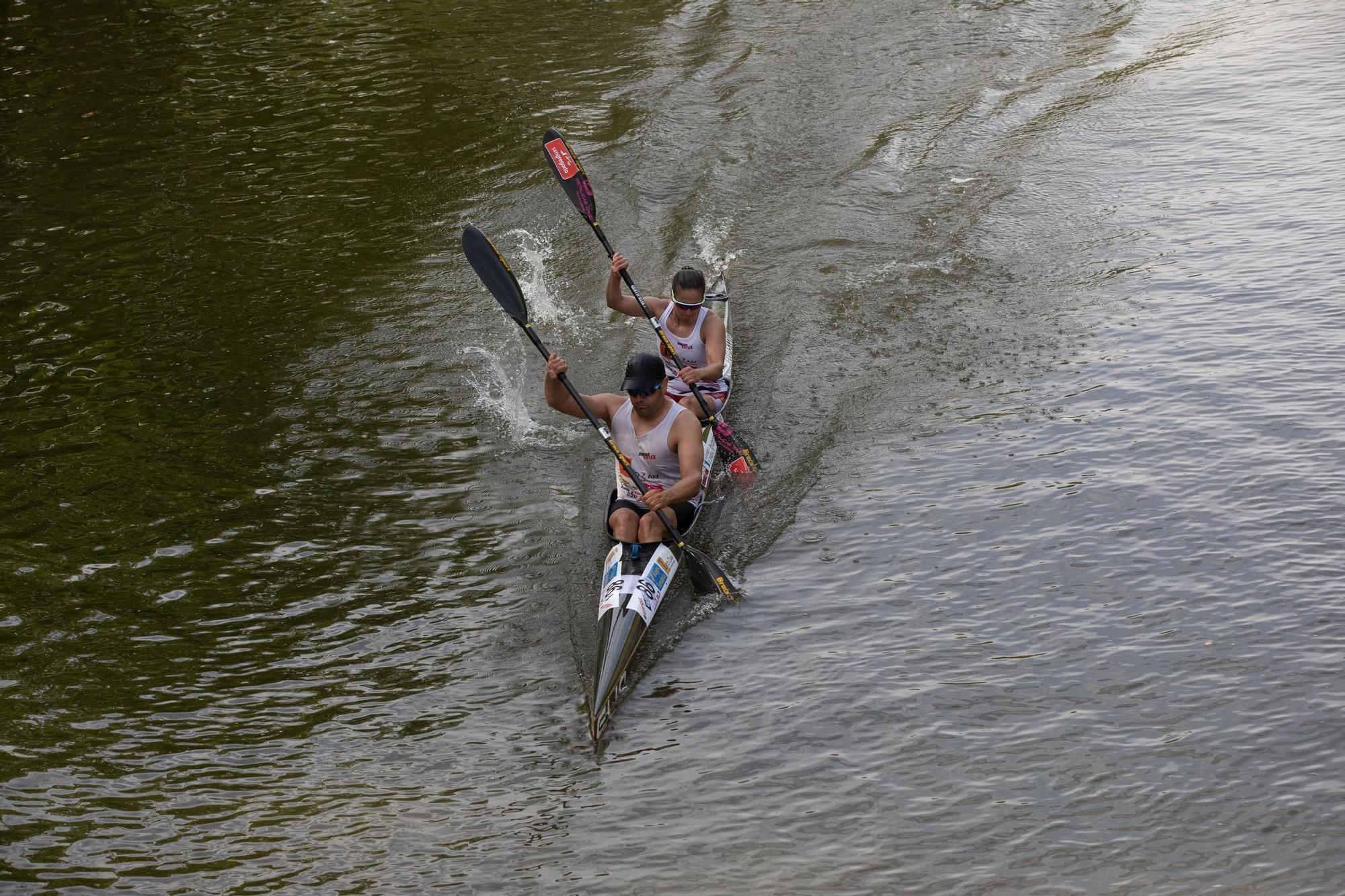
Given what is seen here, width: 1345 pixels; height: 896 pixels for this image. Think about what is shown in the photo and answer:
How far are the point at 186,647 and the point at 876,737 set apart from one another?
4719mm

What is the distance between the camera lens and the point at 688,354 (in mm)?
10938

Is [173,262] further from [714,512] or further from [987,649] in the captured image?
[987,649]

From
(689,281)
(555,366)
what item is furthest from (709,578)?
(689,281)

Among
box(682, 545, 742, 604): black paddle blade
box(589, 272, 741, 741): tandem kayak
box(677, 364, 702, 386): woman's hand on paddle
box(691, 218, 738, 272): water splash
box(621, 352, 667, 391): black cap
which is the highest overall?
box(621, 352, 667, 391): black cap

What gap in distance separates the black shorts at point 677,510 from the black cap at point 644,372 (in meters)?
0.89

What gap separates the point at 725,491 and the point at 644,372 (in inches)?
66.6

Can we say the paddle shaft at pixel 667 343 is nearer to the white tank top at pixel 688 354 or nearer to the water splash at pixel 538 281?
the white tank top at pixel 688 354

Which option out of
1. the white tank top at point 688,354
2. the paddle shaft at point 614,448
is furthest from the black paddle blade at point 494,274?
the white tank top at point 688,354

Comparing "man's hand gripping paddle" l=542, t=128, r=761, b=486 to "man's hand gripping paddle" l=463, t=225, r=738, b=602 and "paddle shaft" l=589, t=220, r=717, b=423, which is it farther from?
"man's hand gripping paddle" l=463, t=225, r=738, b=602

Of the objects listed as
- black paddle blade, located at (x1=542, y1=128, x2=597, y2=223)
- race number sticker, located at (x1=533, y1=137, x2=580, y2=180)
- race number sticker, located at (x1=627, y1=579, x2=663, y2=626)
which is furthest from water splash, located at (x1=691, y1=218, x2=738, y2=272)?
race number sticker, located at (x1=627, y1=579, x2=663, y2=626)

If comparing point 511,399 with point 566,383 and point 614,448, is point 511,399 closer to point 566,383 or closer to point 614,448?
point 566,383

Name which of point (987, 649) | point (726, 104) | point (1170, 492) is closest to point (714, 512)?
point (987, 649)

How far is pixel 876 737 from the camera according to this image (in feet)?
22.7

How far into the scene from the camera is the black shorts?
8594mm
